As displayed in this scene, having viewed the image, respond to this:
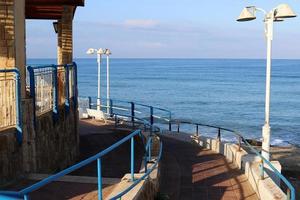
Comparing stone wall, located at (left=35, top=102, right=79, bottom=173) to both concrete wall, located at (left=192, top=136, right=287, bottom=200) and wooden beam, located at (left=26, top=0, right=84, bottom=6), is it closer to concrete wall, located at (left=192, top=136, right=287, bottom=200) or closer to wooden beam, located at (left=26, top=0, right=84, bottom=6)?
wooden beam, located at (left=26, top=0, right=84, bottom=6)

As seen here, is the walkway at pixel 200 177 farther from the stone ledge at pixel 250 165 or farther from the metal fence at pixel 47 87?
the metal fence at pixel 47 87

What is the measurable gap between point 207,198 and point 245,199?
2.49 feet

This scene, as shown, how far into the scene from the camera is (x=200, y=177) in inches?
436

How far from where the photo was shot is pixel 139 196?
7.00 metres

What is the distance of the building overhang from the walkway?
572 centimetres

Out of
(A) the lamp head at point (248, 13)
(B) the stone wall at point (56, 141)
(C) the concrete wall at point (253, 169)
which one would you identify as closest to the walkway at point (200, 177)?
(C) the concrete wall at point (253, 169)

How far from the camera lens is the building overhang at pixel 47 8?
14664 mm

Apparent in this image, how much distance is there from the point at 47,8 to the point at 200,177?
942 centimetres

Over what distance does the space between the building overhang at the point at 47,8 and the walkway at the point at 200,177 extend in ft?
18.8

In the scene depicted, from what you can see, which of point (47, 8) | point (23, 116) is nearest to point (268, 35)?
point (23, 116)

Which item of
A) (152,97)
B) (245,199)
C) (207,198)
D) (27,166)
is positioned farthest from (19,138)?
(152,97)

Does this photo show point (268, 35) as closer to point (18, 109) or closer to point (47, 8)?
point (18, 109)

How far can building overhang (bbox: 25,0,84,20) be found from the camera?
14.7 metres

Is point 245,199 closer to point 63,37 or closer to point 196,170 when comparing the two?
point 196,170
